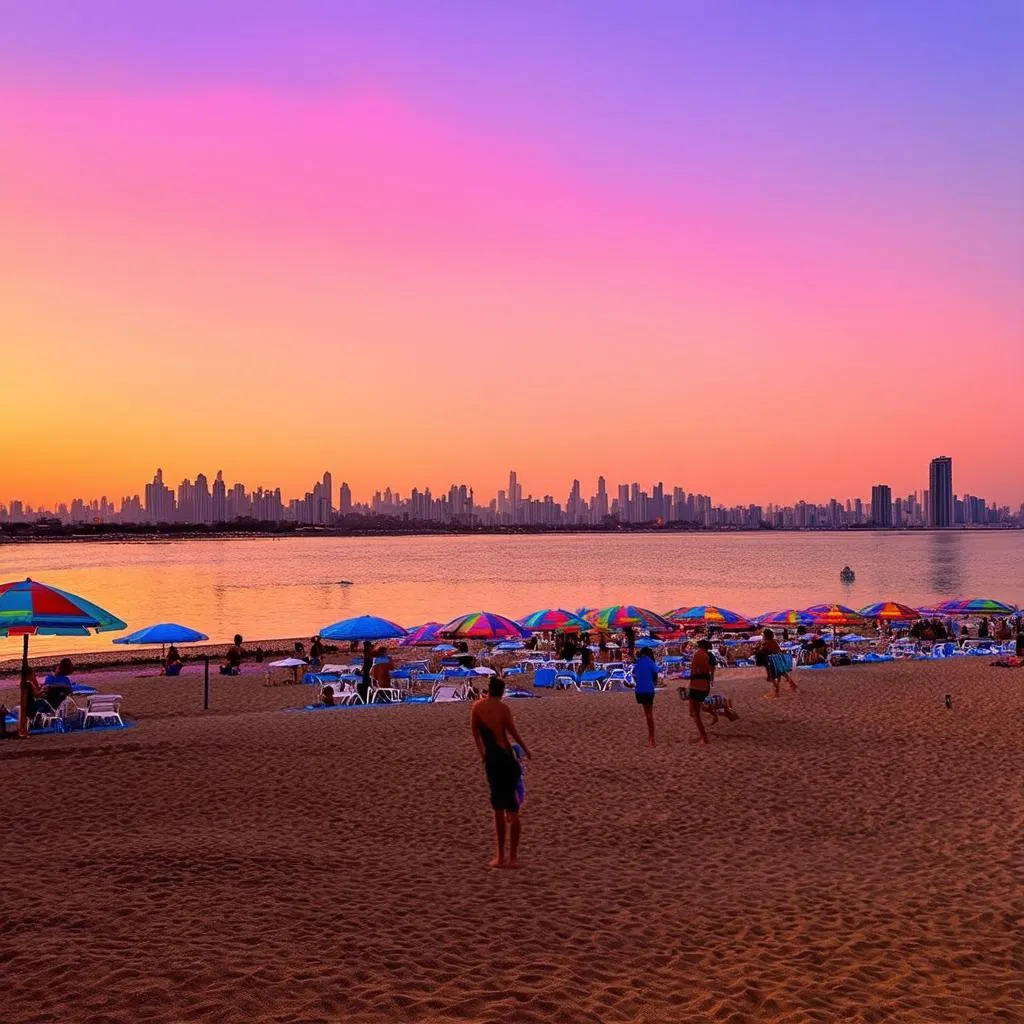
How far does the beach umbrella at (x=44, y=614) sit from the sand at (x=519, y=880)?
173 centimetres

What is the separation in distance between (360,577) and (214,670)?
270 ft

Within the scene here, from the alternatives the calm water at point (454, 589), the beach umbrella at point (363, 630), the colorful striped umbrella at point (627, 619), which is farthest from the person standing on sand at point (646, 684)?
the calm water at point (454, 589)

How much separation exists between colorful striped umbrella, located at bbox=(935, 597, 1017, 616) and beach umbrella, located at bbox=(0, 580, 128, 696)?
26389 mm

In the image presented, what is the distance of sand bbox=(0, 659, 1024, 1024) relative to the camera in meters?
5.33

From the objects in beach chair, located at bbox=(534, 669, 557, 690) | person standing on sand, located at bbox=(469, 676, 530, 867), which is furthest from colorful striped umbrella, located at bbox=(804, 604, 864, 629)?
person standing on sand, located at bbox=(469, 676, 530, 867)

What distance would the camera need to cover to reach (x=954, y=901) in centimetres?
715

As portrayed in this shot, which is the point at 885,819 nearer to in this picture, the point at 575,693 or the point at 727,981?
the point at 727,981

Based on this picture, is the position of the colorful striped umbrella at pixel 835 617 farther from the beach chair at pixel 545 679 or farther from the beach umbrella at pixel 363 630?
the beach umbrella at pixel 363 630

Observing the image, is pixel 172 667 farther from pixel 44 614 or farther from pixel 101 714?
pixel 44 614

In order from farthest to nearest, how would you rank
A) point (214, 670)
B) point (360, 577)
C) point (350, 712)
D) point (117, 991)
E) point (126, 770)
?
point (360, 577), point (214, 670), point (350, 712), point (126, 770), point (117, 991)

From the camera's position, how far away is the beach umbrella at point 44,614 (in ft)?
44.0

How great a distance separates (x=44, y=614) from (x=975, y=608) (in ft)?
90.4

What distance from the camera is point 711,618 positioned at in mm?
28156

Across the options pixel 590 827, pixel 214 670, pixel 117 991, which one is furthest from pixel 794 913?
pixel 214 670
